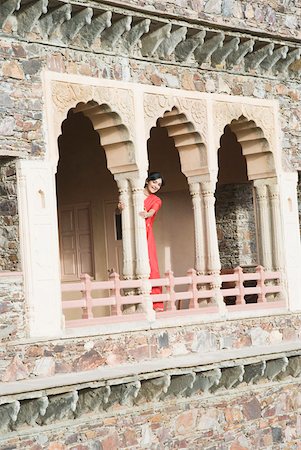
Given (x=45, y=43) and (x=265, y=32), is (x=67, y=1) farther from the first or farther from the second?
(x=265, y=32)

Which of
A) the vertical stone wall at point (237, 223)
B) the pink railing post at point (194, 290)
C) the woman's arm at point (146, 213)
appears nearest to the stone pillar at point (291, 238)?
the pink railing post at point (194, 290)

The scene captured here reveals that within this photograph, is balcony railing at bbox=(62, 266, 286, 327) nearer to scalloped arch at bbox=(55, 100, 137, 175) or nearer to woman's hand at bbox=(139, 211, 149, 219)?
woman's hand at bbox=(139, 211, 149, 219)

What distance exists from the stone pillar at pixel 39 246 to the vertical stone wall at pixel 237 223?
18.1 ft

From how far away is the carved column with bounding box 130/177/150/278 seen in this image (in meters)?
13.6

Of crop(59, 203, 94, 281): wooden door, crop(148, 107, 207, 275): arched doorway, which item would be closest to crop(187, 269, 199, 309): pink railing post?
crop(148, 107, 207, 275): arched doorway

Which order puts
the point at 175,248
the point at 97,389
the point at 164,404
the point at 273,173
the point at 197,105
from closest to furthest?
1. the point at 97,389
2. the point at 164,404
3. the point at 197,105
4. the point at 273,173
5. the point at 175,248

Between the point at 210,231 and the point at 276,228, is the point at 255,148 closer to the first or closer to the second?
the point at 276,228

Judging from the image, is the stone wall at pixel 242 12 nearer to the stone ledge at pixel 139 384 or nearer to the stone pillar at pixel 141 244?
the stone pillar at pixel 141 244

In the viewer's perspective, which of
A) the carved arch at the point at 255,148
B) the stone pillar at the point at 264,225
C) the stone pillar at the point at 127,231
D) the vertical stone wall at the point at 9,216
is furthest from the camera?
the stone pillar at the point at 264,225

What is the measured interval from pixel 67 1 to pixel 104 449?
166 inches

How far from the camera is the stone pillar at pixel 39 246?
40.6 ft

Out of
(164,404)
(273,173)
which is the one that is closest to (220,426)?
(164,404)

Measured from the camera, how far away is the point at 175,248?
17.6 m

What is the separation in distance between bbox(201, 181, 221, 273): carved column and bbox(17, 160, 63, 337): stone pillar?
2397mm
